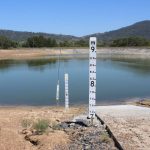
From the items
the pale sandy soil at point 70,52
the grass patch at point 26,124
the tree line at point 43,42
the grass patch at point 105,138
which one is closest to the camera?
the grass patch at point 105,138

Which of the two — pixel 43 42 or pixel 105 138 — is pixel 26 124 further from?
pixel 43 42

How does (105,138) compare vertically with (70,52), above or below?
above

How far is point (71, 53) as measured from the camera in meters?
81.3

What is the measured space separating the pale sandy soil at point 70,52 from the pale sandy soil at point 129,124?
184ft

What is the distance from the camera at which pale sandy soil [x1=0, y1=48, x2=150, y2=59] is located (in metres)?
71.1

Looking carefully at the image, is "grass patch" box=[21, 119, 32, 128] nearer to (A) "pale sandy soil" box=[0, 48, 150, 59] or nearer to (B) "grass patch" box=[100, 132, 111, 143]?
(B) "grass patch" box=[100, 132, 111, 143]

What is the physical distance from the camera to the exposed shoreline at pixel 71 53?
71.1 meters

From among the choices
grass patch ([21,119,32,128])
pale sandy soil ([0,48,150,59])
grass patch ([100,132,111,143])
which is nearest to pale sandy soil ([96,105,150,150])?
grass patch ([100,132,111,143])

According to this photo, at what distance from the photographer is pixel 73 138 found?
9711 mm

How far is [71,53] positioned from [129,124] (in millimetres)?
70723

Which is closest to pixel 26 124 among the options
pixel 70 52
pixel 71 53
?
pixel 71 53

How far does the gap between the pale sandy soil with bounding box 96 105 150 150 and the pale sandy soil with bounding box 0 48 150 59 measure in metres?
56.2

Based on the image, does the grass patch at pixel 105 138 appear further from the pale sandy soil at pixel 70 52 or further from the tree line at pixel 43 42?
the tree line at pixel 43 42

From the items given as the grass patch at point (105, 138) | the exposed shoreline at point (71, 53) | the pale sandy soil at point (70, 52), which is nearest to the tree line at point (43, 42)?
the pale sandy soil at point (70, 52)
